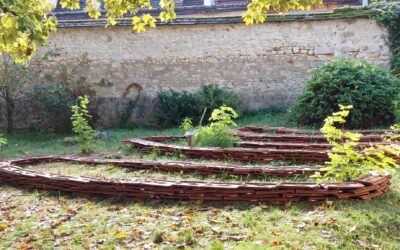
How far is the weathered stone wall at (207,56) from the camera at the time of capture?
41.5 ft

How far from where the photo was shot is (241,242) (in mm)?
3756

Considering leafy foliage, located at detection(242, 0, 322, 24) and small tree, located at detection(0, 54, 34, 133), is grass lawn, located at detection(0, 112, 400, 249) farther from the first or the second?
small tree, located at detection(0, 54, 34, 133)

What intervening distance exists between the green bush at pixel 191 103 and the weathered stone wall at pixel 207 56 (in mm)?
564

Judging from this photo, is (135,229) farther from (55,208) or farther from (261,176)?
(261,176)

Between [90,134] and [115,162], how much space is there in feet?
8.01

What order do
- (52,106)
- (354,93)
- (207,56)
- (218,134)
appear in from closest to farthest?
(218,134), (354,93), (52,106), (207,56)

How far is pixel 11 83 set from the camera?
12.4 m

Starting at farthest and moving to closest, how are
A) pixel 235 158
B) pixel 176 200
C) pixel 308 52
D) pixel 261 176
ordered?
pixel 308 52 → pixel 235 158 → pixel 261 176 → pixel 176 200

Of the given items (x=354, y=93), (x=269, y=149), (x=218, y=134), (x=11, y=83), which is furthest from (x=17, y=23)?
(x=11, y=83)

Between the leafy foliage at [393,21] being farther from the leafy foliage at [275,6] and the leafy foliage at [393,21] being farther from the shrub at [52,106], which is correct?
the shrub at [52,106]

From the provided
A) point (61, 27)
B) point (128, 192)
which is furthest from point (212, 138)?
point (61, 27)

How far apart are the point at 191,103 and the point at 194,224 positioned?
8.70m

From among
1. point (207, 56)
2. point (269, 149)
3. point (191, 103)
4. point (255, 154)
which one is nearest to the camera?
point (255, 154)

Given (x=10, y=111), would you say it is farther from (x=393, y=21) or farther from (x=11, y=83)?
(x=393, y=21)
